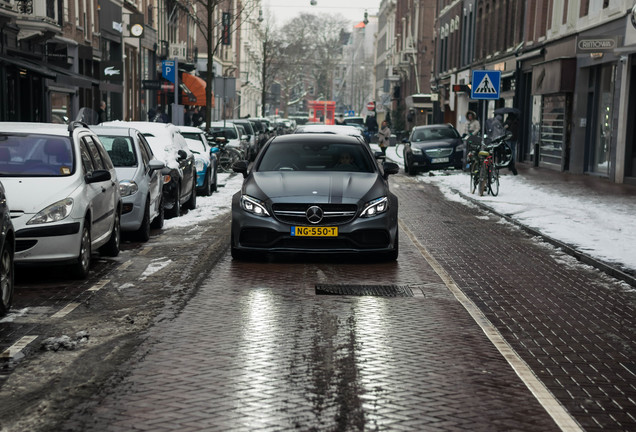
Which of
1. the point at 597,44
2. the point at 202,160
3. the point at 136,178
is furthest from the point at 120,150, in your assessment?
the point at 597,44

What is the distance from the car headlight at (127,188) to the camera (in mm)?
12852

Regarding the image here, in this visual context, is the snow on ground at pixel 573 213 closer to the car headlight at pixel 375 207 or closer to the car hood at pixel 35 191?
the car headlight at pixel 375 207

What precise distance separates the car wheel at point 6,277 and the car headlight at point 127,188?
4.82 meters

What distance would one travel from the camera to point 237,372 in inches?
238

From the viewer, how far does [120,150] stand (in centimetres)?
1401

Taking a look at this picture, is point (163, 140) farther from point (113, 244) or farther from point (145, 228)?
point (113, 244)

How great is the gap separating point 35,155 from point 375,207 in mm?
3560

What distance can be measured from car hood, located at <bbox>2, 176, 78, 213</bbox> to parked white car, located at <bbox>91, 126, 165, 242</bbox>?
116 inches

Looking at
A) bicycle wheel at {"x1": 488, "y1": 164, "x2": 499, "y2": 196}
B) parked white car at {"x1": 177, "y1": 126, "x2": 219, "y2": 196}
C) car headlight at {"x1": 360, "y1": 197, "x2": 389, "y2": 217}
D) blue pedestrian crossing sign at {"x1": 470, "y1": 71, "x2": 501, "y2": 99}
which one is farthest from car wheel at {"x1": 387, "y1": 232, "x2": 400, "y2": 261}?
blue pedestrian crossing sign at {"x1": 470, "y1": 71, "x2": 501, "y2": 99}

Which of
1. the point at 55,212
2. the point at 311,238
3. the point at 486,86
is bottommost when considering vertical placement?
the point at 311,238

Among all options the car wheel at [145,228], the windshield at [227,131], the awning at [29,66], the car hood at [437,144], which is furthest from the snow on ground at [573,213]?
the awning at [29,66]

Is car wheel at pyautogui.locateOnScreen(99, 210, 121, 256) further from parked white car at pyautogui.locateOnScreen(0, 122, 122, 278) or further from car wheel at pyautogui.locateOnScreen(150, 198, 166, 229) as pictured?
car wheel at pyautogui.locateOnScreen(150, 198, 166, 229)

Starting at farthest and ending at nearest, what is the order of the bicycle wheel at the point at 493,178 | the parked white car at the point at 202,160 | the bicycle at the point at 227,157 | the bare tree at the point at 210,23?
the bare tree at the point at 210,23 → the bicycle at the point at 227,157 → the bicycle wheel at the point at 493,178 → the parked white car at the point at 202,160

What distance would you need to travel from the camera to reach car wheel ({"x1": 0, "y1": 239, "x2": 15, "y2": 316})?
306 inches
